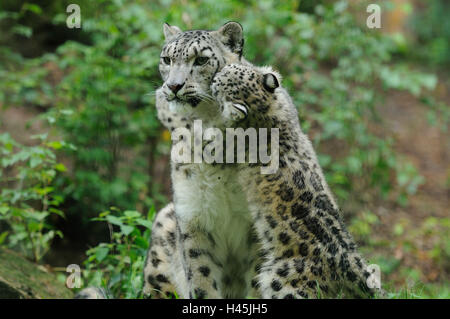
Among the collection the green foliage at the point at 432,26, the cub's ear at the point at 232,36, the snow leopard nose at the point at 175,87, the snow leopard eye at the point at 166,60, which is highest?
the green foliage at the point at 432,26

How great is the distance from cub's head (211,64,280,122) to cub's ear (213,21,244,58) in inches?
21.8

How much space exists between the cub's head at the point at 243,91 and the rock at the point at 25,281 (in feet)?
9.09

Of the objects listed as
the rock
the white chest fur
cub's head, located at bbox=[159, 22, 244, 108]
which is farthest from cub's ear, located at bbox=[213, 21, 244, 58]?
the rock

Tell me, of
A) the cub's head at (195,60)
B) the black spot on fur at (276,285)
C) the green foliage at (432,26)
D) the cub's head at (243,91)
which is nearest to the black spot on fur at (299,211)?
the black spot on fur at (276,285)

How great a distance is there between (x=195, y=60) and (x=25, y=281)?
9.66 ft

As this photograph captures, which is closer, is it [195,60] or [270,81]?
[270,81]

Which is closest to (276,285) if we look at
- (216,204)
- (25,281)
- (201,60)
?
(216,204)

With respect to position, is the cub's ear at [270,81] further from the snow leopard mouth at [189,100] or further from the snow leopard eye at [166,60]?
the snow leopard eye at [166,60]

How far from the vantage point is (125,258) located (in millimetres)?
6492

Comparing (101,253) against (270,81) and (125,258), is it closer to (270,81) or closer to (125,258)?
(125,258)

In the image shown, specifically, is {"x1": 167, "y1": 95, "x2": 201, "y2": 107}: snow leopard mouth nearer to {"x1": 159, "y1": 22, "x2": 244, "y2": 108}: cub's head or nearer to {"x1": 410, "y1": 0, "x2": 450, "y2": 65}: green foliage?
{"x1": 159, "y1": 22, "x2": 244, "y2": 108}: cub's head

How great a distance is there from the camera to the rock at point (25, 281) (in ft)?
17.6

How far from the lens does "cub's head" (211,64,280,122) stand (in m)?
4.52
